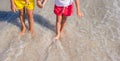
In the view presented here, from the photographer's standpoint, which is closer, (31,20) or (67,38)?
(31,20)

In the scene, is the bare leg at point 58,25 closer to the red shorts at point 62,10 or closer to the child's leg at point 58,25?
the child's leg at point 58,25

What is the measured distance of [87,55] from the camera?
4531 millimetres

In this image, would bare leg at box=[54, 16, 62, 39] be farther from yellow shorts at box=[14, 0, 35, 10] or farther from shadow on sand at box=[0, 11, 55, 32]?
yellow shorts at box=[14, 0, 35, 10]

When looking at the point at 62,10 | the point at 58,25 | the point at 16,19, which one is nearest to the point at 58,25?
the point at 58,25

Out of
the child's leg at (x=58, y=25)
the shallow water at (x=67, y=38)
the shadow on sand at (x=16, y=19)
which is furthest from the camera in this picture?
the shadow on sand at (x=16, y=19)

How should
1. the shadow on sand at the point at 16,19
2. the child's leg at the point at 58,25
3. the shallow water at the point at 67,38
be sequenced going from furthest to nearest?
the shadow on sand at the point at 16,19 < the child's leg at the point at 58,25 < the shallow water at the point at 67,38

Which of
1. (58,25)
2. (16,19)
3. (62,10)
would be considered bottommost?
(16,19)

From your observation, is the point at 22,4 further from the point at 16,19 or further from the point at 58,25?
the point at 16,19

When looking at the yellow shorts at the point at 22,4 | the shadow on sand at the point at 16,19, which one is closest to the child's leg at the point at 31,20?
the yellow shorts at the point at 22,4

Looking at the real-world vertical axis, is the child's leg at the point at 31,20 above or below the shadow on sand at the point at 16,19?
above

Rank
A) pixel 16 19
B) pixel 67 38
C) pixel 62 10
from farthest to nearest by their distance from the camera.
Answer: pixel 16 19, pixel 67 38, pixel 62 10

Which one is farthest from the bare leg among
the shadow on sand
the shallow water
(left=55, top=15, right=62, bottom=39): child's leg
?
the shadow on sand

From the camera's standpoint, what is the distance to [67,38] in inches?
195

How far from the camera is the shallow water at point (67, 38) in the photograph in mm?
4516
